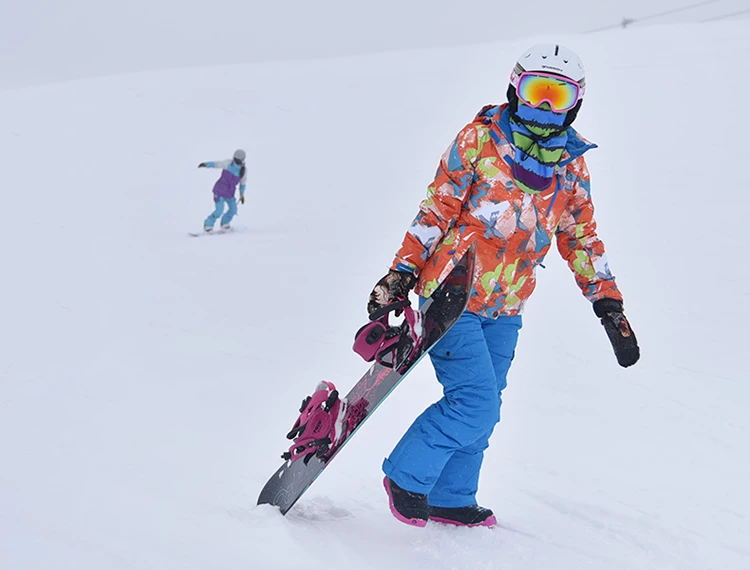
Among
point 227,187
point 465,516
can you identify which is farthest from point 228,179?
point 465,516

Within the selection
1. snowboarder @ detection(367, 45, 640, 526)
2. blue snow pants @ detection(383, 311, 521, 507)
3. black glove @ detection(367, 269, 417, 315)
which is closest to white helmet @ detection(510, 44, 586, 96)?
snowboarder @ detection(367, 45, 640, 526)

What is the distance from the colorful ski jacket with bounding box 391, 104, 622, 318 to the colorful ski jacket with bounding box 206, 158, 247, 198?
9.69 metres

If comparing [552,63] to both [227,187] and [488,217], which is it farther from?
[227,187]

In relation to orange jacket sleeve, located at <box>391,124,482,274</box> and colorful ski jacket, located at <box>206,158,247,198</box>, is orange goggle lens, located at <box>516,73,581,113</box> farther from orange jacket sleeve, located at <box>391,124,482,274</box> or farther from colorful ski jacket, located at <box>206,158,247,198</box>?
colorful ski jacket, located at <box>206,158,247,198</box>

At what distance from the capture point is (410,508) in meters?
2.93

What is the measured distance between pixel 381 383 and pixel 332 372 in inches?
92.7

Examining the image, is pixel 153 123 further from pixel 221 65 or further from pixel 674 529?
pixel 674 529

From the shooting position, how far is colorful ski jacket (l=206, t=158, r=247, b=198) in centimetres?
1229

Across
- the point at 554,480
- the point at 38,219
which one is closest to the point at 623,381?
the point at 554,480

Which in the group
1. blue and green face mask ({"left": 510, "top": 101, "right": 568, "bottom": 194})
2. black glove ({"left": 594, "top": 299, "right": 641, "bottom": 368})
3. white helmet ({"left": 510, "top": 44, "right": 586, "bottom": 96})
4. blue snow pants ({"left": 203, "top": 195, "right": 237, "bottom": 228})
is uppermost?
blue snow pants ({"left": 203, "top": 195, "right": 237, "bottom": 228})

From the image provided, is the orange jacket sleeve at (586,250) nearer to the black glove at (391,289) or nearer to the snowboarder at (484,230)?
the snowboarder at (484,230)

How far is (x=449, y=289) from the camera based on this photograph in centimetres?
293

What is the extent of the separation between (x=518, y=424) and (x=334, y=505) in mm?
1724

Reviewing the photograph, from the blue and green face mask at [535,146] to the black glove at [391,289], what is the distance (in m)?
0.53
